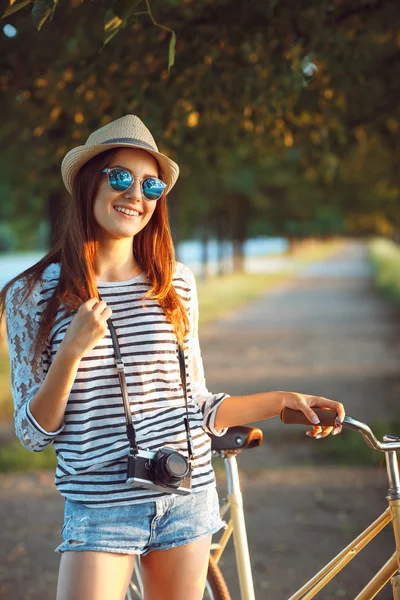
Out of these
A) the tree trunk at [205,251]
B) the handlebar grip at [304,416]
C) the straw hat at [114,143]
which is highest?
the tree trunk at [205,251]

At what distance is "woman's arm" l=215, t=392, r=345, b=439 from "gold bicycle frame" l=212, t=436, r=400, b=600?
0.61ft

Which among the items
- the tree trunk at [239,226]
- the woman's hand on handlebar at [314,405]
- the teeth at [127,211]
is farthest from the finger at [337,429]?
the tree trunk at [239,226]

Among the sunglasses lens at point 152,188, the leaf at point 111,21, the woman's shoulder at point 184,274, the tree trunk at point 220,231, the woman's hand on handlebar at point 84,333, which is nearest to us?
the woman's hand on handlebar at point 84,333

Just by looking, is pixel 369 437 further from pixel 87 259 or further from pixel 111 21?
pixel 111 21

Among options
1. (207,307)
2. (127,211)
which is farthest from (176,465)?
(207,307)

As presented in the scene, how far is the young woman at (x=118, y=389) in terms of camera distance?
2355 millimetres

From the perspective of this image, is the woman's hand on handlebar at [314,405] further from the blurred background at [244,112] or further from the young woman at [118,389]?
the blurred background at [244,112]

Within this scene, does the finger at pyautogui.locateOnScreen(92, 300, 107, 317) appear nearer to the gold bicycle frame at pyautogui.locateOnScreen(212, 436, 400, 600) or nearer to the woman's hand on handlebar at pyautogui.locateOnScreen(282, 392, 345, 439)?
the woman's hand on handlebar at pyautogui.locateOnScreen(282, 392, 345, 439)

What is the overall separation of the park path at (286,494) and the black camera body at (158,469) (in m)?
2.67

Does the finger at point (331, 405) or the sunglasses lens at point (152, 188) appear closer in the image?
the finger at point (331, 405)

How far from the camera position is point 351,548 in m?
2.62

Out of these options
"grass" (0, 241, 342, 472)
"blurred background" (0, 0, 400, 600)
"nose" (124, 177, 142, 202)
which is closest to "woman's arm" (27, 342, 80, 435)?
"nose" (124, 177, 142, 202)

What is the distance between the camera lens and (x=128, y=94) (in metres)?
5.71

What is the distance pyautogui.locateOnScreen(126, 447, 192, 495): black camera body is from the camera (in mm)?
2348
